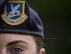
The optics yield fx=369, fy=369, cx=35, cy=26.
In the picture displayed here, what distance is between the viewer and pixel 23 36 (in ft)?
6.91

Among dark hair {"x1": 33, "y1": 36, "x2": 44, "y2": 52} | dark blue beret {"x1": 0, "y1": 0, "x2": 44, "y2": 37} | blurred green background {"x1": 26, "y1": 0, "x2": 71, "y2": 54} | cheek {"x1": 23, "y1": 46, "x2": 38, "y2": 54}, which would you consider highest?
dark blue beret {"x1": 0, "y1": 0, "x2": 44, "y2": 37}

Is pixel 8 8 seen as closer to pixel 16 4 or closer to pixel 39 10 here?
pixel 16 4

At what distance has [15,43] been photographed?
209 centimetres

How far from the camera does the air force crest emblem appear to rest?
2.08 meters

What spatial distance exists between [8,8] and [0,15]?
65 millimetres

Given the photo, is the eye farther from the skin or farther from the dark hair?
the dark hair

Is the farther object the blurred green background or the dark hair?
the blurred green background

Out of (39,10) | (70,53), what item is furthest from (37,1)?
(70,53)

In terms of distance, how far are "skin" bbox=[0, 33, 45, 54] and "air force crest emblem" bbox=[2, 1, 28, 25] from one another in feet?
0.26

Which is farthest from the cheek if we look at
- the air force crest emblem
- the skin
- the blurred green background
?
the blurred green background

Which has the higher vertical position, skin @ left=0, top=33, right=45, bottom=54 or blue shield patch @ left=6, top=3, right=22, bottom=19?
blue shield patch @ left=6, top=3, right=22, bottom=19

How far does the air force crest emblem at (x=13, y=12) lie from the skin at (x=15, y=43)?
3.2 inches

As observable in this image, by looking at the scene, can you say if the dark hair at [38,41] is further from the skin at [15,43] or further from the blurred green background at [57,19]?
the blurred green background at [57,19]

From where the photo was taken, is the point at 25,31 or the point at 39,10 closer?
the point at 25,31
